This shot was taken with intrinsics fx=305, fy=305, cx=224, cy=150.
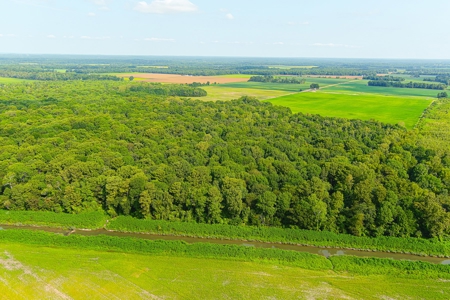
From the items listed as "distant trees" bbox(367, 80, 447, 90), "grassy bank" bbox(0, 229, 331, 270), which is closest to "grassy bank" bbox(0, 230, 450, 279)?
"grassy bank" bbox(0, 229, 331, 270)

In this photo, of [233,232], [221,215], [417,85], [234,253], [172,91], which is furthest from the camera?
[417,85]

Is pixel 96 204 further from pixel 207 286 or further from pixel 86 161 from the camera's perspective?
pixel 207 286

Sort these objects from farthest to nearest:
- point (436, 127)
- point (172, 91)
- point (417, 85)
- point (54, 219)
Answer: point (417, 85) → point (172, 91) → point (436, 127) → point (54, 219)

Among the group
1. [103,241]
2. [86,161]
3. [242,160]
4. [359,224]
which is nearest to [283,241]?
[359,224]

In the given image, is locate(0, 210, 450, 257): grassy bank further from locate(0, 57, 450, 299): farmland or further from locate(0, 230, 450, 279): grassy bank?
locate(0, 230, 450, 279): grassy bank

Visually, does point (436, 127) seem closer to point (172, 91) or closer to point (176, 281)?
point (176, 281)

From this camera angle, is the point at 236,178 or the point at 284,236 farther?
the point at 236,178

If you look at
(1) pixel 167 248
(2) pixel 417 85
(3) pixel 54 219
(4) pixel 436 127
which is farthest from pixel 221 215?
(2) pixel 417 85

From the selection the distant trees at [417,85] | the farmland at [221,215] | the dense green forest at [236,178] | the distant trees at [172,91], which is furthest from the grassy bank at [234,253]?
the distant trees at [417,85]
